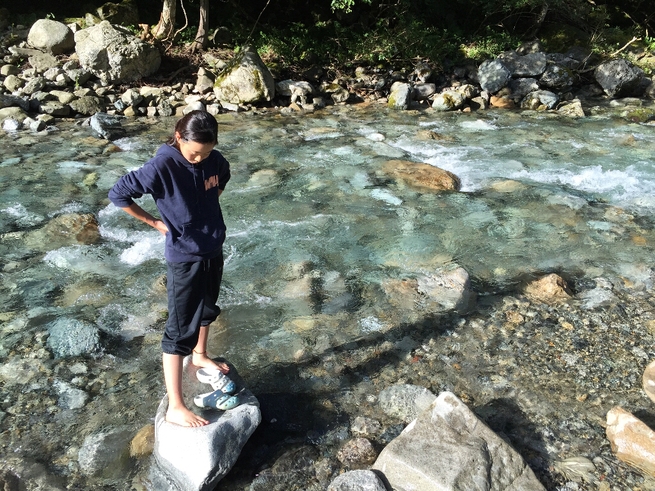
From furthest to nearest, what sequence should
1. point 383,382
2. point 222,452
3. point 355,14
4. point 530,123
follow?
1. point 355,14
2. point 530,123
3. point 383,382
4. point 222,452

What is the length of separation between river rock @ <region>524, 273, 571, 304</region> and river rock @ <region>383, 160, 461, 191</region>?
228 cm

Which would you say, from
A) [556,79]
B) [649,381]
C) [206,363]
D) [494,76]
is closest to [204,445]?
[206,363]

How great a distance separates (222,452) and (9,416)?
1.36 m

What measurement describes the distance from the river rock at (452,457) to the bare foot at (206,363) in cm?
96

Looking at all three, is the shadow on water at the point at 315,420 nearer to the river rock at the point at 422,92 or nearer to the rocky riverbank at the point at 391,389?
the rocky riverbank at the point at 391,389

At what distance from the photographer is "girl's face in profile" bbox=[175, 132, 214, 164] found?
243 cm

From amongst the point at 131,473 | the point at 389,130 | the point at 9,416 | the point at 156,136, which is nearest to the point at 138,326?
the point at 9,416

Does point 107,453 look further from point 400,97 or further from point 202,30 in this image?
point 202,30

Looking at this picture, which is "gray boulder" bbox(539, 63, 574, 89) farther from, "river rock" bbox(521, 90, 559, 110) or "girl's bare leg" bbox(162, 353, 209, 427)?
"girl's bare leg" bbox(162, 353, 209, 427)

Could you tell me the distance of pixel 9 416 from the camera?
3068 mm

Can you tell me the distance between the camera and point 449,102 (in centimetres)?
1033

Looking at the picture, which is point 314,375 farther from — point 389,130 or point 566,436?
point 389,130

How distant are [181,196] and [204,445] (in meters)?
1.16

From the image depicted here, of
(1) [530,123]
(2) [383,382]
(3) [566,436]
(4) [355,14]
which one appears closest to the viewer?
(3) [566,436]
